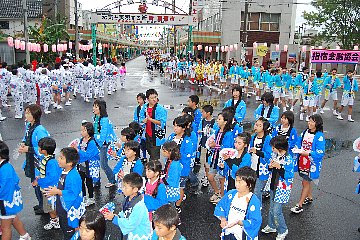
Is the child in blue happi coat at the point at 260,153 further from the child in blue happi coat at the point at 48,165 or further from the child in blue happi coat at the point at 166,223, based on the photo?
the child in blue happi coat at the point at 48,165

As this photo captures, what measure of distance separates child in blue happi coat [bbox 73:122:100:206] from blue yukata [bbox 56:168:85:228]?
1.16 metres

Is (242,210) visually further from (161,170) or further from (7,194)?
(7,194)

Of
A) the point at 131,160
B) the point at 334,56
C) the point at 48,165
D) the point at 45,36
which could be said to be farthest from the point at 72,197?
the point at 45,36

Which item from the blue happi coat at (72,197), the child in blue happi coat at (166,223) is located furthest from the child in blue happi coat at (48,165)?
the child in blue happi coat at (166,223)

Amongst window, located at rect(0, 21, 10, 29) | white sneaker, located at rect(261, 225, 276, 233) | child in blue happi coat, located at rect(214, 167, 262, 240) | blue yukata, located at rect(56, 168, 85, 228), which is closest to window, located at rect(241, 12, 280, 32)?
window, located at rect(0, 21, 10, 29)

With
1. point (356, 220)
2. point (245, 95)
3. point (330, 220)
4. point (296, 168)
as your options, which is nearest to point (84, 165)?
point (296, 168)

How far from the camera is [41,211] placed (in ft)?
19.3

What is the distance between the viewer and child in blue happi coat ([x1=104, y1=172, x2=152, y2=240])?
11.6 feet

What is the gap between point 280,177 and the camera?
5.07 m

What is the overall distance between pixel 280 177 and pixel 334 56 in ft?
35.3

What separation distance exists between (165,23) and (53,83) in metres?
13.6

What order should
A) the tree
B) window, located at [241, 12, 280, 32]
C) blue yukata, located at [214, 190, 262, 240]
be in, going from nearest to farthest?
blue yukata, located at [214, 190, 262, 240] < the tree < window, located at [241, 12, 280, 32]

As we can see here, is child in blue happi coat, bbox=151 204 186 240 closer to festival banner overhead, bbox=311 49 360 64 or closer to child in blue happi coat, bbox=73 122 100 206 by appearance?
child in blue happi coat, bbox=73 122 100 206

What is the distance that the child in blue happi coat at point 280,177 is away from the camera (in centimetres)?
491
